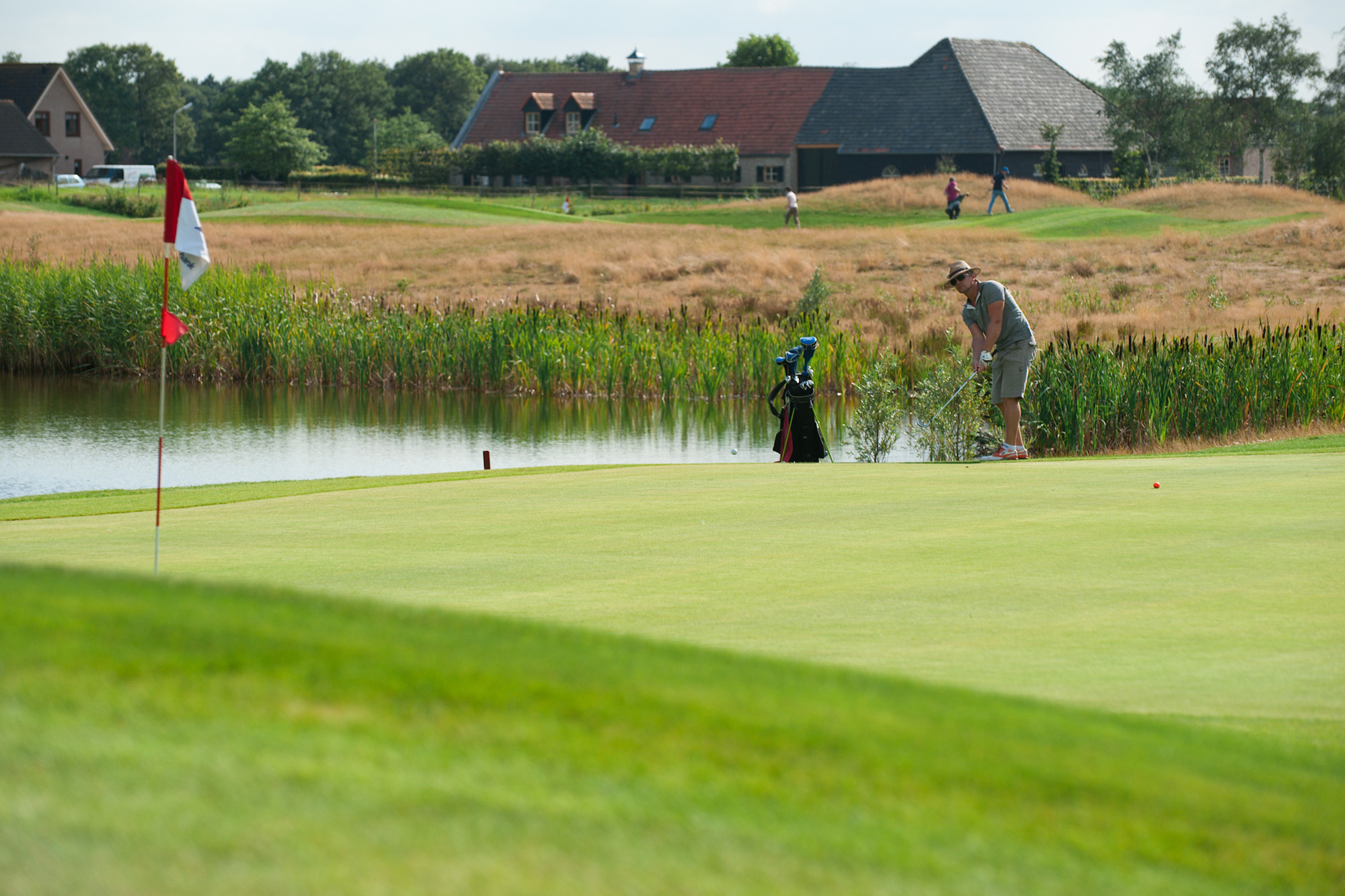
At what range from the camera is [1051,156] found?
71.8 metres

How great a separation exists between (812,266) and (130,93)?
113769 millimetres

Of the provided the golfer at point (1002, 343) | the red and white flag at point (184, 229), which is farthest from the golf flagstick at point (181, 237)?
the golfer at point (1002, 343)

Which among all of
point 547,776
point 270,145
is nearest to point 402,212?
point 270,145

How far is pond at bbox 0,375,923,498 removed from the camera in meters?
20.9

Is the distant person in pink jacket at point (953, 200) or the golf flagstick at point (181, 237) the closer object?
the golf flagstick at point (181, 237)

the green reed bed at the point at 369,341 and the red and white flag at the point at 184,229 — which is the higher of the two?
the red and white flag at the point at 184,229

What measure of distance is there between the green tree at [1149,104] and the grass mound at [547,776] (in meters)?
78.3

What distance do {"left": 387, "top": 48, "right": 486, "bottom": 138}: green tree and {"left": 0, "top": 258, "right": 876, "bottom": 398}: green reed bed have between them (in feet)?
400

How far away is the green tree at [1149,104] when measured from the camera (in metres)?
77.2

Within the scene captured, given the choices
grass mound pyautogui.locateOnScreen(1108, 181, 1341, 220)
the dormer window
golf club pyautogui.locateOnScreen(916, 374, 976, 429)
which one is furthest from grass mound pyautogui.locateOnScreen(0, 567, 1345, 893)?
the dormer window

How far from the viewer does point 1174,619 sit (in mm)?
6336

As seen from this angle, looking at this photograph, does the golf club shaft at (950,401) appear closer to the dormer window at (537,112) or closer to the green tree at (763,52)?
the dormer window at (537,112)

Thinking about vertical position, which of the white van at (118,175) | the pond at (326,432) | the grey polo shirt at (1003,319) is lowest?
the pond at (326,432)

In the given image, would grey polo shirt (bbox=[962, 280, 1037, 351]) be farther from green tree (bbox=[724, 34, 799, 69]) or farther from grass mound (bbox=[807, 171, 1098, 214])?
green tree (bbox=[724, 34, 799, 69])
